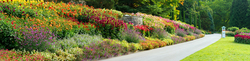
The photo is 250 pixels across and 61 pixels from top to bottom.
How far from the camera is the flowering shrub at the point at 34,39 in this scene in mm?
5910

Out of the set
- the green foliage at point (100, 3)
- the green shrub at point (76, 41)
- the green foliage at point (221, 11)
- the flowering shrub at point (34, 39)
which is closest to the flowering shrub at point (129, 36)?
the green shrub at point (76, 41)

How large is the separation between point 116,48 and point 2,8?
4321mm

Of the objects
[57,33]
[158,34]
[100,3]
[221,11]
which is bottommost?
[221,11]

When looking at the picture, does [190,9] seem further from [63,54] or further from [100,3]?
[63,54]

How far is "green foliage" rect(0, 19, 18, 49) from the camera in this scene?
5.75 m

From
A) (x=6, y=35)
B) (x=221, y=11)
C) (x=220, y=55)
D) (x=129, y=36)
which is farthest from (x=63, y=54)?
(x=221, y=11)

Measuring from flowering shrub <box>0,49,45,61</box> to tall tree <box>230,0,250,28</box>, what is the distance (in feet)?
129

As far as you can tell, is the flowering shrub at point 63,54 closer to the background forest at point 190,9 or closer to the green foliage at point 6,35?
the green foliage at point 6,35

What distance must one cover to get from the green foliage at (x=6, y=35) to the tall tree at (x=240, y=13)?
39597 mm

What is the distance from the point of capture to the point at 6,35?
581 cm

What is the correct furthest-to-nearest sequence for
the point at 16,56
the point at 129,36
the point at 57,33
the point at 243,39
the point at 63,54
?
the point at 243,39
the point at 129,36
the point at 57,33
the point at 63,54
the point at 16,56

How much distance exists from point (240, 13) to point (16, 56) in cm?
3990

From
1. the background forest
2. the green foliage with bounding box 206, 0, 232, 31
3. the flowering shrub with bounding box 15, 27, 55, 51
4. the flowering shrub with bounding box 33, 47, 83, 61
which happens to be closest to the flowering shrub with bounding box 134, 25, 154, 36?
the background forest

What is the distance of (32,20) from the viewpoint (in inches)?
279
